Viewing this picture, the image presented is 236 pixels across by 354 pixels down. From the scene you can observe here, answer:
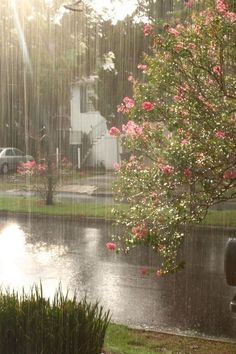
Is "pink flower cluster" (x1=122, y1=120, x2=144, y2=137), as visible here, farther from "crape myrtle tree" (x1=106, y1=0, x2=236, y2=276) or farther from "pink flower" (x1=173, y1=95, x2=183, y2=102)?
"pink flower" (x1=173, y1=95, x2=183, y2=102)

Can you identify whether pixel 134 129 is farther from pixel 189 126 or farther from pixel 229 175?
pixel 229 175

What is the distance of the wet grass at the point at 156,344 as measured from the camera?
6349 millimetres

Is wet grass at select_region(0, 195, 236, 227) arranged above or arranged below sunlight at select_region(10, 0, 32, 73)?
below

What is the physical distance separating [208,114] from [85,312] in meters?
3.10

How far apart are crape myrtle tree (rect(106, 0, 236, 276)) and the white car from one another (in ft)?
85.8

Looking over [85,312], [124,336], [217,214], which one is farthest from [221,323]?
[217,214]

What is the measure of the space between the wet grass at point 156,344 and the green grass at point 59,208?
31.1ft

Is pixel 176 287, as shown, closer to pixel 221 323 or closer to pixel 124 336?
pixel 221 323

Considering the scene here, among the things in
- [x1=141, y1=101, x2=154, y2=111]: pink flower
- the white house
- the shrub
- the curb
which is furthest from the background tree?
[x1=141, y1=101, x2=154, y2=111]: pink flower

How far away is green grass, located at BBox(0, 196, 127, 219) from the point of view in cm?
1720

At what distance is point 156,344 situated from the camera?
21.8 feet

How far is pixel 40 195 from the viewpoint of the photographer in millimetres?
19688

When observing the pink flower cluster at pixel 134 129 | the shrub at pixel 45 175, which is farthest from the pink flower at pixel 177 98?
the shrub at pixel 45 175

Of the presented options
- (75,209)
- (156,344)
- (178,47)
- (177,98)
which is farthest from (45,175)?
(178,47)
